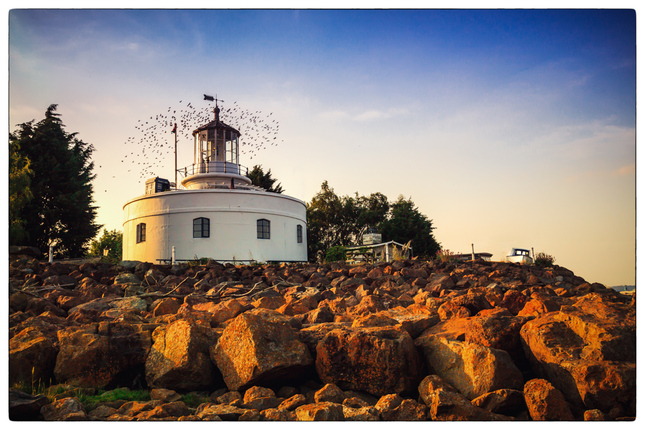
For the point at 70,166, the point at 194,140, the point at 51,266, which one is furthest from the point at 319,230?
the point at 51,266

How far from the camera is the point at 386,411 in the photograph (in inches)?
117

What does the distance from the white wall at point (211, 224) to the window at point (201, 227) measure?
0.40ft

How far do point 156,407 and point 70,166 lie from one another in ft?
40.7

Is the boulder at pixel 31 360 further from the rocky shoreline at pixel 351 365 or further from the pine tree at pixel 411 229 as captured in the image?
the pine tree at pixel 411 229

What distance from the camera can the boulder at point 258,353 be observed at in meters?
3.42

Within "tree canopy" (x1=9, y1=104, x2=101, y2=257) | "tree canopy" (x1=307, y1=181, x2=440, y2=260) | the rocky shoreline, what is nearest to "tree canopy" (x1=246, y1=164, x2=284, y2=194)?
"tree canopy" (x1=307, y1=181, x2=440, y2=260)

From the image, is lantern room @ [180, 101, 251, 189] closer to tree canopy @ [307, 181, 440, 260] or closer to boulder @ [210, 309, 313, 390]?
tree canopy @ [307, 181, 440, 260]

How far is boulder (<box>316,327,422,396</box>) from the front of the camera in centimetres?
333

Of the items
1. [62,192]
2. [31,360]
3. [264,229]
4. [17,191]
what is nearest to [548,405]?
[31,360]

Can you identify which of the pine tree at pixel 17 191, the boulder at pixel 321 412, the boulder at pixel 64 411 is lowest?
the boulder at pixel 64 411

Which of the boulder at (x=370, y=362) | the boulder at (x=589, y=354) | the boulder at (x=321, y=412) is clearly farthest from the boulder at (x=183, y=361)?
the boulder at (x=589, y=354)

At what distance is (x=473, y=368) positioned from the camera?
10.4 ft

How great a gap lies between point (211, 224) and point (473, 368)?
55.2 ft

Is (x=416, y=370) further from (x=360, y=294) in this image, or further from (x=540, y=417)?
(x=360, y=294)
